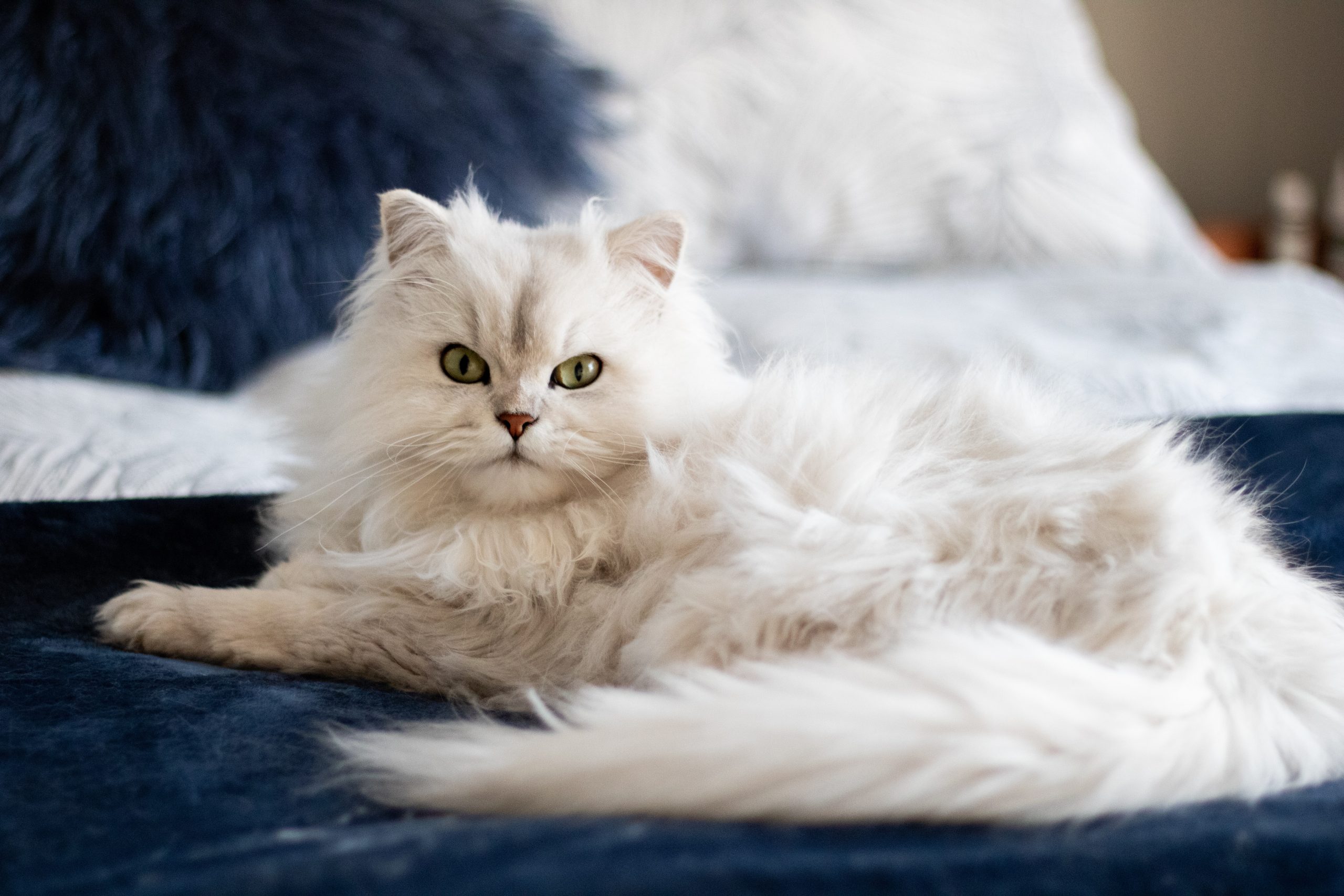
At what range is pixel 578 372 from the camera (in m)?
0.95

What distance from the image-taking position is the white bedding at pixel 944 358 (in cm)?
118

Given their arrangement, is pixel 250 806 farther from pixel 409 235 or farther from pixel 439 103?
pixel 439 103

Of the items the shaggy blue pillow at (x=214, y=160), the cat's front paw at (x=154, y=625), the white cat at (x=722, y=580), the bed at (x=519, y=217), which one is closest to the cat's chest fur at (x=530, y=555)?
the white cat at (x=722, y=580)

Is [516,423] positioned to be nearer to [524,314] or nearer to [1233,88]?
[524,314]

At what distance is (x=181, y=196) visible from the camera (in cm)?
162

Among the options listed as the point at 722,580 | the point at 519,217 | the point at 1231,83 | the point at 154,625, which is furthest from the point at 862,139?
the point at 1231,83

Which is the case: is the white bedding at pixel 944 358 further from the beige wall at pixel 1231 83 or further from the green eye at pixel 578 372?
the beige wall at pixel 1231 83

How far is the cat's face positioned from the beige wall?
10.9 ft

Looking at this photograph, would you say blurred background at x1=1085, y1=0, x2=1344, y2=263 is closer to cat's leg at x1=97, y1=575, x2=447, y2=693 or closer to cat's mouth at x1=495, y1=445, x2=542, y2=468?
cat's mouth at x1=495, y1=445, x2=542, y2=468

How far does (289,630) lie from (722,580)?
40 cm

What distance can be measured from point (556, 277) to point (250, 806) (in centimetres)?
55

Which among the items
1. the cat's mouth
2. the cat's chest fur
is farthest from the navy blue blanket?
the cat's mouth

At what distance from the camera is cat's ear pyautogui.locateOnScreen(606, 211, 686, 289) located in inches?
39.3

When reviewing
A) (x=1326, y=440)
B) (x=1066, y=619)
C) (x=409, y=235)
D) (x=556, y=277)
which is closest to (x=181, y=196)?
(x=409, y=235)
